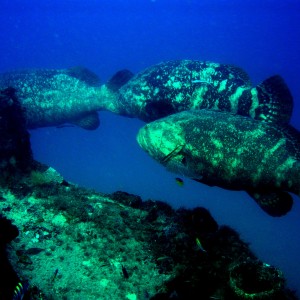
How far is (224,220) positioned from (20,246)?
27.0 meters

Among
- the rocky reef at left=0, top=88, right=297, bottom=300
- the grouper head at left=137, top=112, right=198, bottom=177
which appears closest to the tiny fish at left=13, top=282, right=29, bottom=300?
the rocky reef at left=0, top=88, right=297, bottom=300

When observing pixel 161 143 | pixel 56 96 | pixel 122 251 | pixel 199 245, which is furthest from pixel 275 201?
pixel 56 96

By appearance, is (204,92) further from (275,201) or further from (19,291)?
(19,291)

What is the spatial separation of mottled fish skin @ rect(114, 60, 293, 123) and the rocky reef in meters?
2.39

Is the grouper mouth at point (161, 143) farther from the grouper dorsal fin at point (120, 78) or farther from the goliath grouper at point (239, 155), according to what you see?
the grouper dorsal fin at point (120, 78)

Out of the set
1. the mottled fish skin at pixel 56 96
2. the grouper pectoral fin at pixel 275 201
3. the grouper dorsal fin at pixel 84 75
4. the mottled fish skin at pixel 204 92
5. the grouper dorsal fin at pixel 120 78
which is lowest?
the mottled fish skin at pixel 56 96

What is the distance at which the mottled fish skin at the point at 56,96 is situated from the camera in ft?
33.4

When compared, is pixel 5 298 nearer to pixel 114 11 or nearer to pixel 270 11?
pixel 270 11

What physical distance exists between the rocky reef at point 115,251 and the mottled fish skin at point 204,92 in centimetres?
239

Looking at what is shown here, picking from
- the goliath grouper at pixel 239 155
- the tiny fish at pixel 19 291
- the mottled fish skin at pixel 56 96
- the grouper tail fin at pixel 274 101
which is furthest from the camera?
the mottled fish skin at pixel 56 96

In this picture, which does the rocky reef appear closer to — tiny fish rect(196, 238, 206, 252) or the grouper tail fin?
tiny fish rect(196, 238, 206, 252)

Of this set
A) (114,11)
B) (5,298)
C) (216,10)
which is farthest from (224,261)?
(114,11)

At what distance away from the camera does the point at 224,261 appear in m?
4.32

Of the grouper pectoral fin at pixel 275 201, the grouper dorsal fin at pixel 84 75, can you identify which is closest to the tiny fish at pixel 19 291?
the grouper pectoral fin at pixel 275 201
